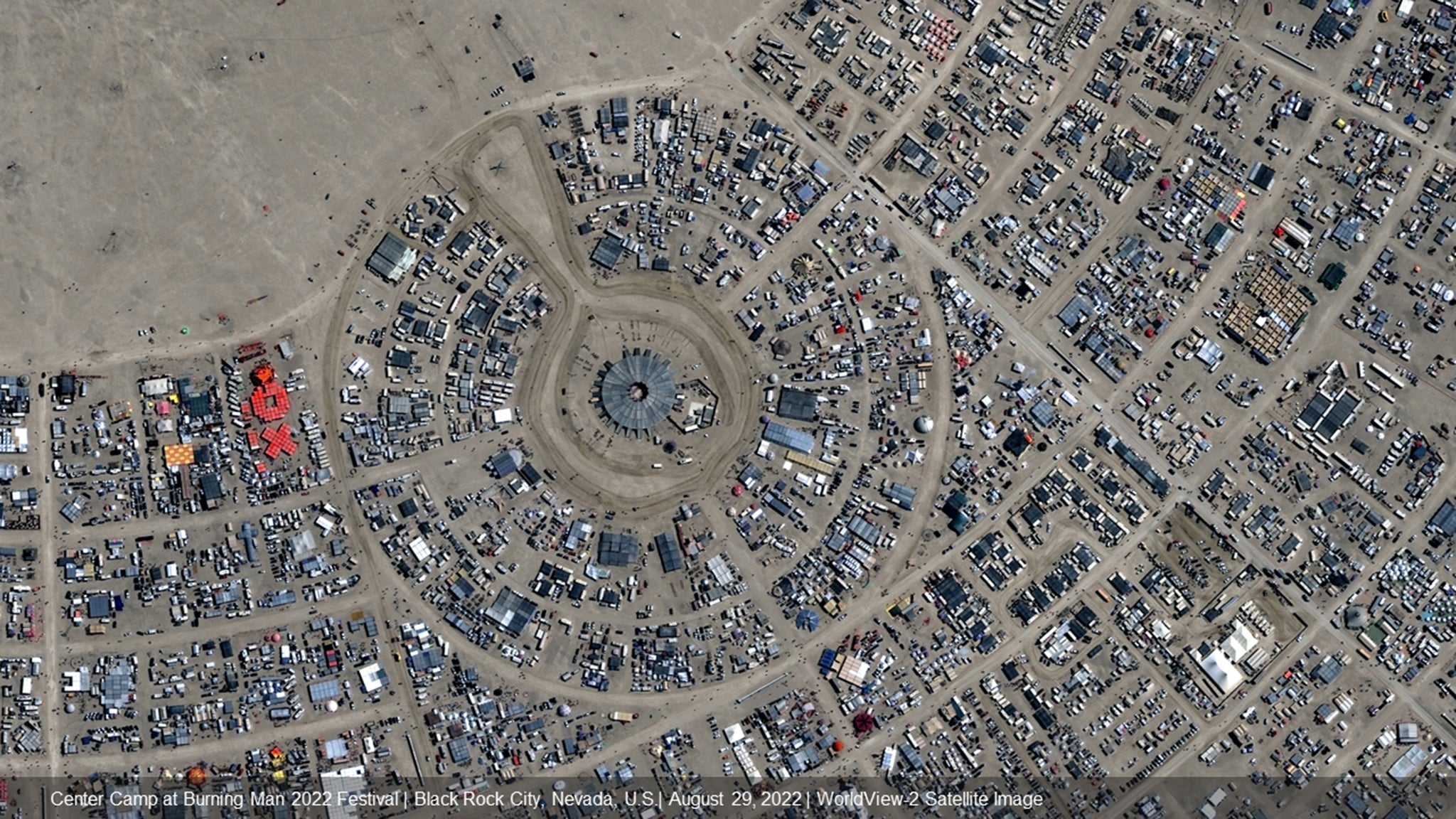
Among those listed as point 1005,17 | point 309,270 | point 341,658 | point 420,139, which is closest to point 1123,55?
point 1005,17

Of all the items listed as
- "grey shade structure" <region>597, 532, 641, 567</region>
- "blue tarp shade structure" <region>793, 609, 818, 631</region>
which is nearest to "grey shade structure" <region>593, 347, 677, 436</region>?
"grey shade structure" <region>597, 532, 641, 567</region>

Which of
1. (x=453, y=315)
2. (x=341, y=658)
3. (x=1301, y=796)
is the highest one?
(x=453, y=315)

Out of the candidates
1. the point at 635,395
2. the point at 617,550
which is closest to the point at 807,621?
the point at 617,550

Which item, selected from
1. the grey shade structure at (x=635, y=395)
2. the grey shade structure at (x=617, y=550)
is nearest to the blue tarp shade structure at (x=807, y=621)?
the grey shade structure at (x=617, y=550)

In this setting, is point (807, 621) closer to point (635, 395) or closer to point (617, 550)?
point (617, 550)

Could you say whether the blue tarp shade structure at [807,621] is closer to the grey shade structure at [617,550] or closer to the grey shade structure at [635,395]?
the grey shade structure at [617,550]

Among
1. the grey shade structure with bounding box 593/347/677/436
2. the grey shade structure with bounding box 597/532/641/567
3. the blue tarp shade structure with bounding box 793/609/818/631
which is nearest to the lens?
the grey shade structure with bounding box 597/532/641/567

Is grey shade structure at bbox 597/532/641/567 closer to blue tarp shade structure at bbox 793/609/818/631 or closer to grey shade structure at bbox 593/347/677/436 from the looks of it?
grey shade structure at bbox 593/347/677/436

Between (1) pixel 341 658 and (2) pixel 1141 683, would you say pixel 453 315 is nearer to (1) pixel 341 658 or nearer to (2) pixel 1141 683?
(1) pixel 341 658
